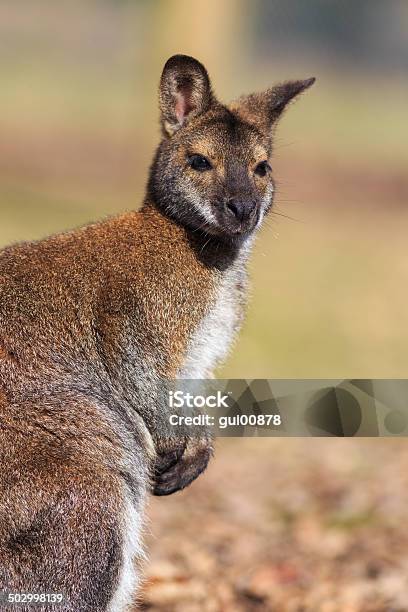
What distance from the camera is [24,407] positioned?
4098mm

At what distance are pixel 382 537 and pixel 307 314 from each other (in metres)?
4.26

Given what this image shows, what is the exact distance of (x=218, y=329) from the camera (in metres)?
4.68

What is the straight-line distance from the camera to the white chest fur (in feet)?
14.9

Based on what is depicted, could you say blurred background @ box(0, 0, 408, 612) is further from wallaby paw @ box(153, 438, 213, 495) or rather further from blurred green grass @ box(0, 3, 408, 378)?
wallaby paw @ box(153, 438, 213, 495)

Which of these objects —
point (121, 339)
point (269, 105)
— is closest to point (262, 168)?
point (269, 105)

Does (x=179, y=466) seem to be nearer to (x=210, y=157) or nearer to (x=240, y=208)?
(x=240, y=208)

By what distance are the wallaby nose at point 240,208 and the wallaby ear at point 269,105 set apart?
0.48 meters

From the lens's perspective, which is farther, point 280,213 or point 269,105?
point 280,213

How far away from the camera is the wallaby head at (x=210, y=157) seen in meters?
4.47

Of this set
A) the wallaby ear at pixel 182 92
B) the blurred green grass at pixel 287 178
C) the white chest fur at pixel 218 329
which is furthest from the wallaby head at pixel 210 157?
the blurred green grass at pixel 287 178

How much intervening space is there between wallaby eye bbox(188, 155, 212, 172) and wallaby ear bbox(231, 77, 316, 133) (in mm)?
328

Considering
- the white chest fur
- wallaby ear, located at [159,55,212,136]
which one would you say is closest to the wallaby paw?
the white chest fur

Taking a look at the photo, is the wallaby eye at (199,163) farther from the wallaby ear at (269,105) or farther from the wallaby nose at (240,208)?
the wallaby ear at (269,105)

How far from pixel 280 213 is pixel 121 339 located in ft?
3.51
